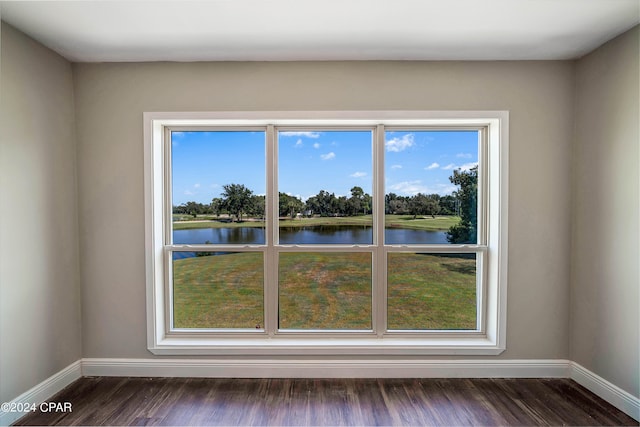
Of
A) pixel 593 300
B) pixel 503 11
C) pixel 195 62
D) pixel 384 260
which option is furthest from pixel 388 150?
pixel 593 300

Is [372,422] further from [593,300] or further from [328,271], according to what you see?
[593,300]

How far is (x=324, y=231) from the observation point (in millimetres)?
2668

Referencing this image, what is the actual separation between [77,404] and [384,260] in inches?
101

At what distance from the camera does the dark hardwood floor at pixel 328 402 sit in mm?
1978

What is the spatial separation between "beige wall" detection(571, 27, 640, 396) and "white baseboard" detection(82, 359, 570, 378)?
407mm

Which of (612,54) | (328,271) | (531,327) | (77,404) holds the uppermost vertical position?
(612,54)

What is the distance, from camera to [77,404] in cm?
214

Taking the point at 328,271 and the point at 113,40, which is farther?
the point at 328,271

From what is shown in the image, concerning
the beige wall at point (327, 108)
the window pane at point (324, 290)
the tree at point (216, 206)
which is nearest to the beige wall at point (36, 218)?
the beige wall at point (327, 108)

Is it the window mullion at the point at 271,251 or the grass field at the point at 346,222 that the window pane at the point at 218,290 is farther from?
the grass field at the point at 346,222

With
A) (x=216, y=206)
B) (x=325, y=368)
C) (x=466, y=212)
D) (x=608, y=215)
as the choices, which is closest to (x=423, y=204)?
(x=466, y=212)

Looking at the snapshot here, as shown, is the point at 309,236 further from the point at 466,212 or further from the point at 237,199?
the point at 466,212

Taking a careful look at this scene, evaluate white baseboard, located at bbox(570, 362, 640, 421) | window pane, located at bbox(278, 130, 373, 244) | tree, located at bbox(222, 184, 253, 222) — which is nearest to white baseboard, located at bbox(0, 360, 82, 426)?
tree, located at bbox(222, 184, 253, 222)

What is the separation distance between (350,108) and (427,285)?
5.51 feet
